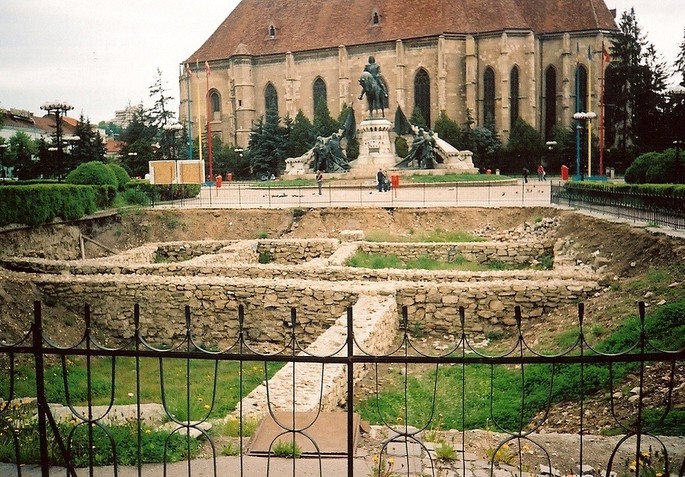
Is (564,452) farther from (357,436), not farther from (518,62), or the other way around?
(518,62)

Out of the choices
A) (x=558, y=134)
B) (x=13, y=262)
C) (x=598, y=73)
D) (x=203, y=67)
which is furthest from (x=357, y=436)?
(x=203, y=67)

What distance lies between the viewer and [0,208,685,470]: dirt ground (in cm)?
1253

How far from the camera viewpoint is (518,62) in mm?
57156

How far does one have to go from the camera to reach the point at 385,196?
31.8 meters

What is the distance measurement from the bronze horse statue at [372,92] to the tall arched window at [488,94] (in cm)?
1616

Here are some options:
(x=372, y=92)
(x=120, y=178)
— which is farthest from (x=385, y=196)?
(x=372, y=92)

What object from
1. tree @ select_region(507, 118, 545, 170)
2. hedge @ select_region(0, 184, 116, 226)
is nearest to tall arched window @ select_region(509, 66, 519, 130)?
tree @ select_region(507, 118, 545, 170)

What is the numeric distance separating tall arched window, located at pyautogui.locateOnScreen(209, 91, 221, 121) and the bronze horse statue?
2747 centimetres

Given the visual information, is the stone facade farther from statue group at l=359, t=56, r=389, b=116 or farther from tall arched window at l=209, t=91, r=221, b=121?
statue group at l=359, t=56, r=389, b=116

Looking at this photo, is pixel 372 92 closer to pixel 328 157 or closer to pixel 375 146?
Answer: pixel 375 146

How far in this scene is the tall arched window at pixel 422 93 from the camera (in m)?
59.7

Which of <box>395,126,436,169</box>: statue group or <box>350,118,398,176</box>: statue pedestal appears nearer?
<box>395,126,436,169</box>: statue group

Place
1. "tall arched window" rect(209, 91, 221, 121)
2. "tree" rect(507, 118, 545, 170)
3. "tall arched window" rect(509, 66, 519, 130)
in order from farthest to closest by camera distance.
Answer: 1. "tall arched window" rect(209, 91, 221, 121)
2. "tall arched window" rect(509, 66, 519, 130)
3. "tree" rect(507, 118, 545, 170)

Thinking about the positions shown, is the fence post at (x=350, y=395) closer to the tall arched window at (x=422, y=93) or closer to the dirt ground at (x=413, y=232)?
the dirt ground at (x=413, y=232)
